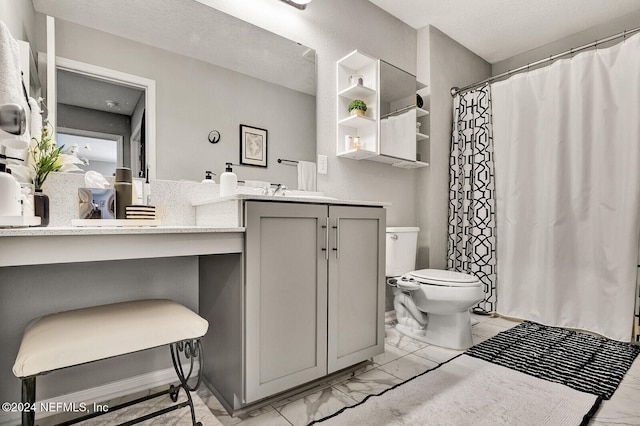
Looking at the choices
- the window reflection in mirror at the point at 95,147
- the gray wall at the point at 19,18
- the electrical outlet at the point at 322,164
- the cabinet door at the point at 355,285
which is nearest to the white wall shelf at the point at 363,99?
the electrical outlet at the point at 322,164

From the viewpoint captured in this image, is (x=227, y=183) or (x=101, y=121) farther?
(x=227, y=183)

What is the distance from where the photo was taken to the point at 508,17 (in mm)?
2568

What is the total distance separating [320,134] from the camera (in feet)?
7.20

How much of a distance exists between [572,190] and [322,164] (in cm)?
173

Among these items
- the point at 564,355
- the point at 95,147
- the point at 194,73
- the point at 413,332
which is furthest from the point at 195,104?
the point at 564,355

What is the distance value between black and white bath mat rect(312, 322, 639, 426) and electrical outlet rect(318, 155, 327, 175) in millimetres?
1307

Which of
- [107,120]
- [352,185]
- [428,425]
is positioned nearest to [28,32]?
[107,120]

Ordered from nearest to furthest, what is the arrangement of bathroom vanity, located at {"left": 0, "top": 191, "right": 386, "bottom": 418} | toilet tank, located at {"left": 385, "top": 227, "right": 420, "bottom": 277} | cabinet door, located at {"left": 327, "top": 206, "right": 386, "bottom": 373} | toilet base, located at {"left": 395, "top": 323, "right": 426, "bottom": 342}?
1. bathroom vanity, located at {"left": 0, "top": 191, "right": 386, "bottom": 418}
2. cabinet door, located at {"left": 327, "top": 206, "right": 386, "bottom": 373}
3. toilet base, located at {"left": 395, "top": 323, "right": 426, "bottom": 342}
4. toilet tank, located at {"left": 385, "top": 227, "right": 420, "bottom": 277}

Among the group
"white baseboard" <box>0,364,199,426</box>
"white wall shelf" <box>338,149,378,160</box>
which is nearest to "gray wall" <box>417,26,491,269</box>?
"white wall shelf" <box>338,149,378,160</box>

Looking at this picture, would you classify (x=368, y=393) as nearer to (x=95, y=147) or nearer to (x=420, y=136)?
(x=95, y=147)

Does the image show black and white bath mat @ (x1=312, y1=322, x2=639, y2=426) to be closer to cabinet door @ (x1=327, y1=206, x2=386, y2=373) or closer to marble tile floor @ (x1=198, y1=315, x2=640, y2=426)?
marble tile floor @ (x1=198, y1=315, x2=640, y2=426)

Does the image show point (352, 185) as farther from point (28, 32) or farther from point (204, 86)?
point (28, 32)

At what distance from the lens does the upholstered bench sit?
87 cm

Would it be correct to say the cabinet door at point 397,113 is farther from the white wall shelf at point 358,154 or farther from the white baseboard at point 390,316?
the white baseboard at point 390,316
